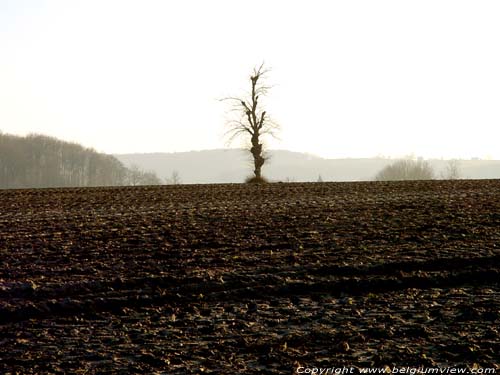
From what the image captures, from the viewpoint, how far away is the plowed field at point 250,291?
260 inches

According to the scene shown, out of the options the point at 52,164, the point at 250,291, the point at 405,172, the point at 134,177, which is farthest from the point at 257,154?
the point at 52,164

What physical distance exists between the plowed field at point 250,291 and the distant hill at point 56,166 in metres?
138

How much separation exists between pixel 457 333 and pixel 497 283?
2495mm

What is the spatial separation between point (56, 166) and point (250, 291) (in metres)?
158

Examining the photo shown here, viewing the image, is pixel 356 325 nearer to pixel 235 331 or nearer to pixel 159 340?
pixel 235 331

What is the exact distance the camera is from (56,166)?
158500mm

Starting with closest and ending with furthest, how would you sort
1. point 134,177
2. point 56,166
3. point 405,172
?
point 405,172, point 134,177, point 56,166

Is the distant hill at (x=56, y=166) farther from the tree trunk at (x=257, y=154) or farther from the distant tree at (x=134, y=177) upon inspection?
the tree trunk at (x=257, y=154)

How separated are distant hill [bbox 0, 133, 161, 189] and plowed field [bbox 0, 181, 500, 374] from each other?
138028 millimetres

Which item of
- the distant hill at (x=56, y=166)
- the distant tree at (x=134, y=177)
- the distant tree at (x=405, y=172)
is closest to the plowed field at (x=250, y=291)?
the distant tree at (x=405, y=172)

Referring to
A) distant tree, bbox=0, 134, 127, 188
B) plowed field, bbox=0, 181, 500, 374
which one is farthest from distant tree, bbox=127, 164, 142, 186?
plowed field, bbox=0, 181, 500, 374

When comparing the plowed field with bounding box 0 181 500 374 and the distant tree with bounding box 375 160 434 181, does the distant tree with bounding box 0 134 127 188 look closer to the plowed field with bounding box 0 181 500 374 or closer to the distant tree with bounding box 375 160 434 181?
the distant tree with bounding box 375 160 434 181

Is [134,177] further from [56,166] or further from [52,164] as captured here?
[52,164]

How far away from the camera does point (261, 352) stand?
21.8 ft
